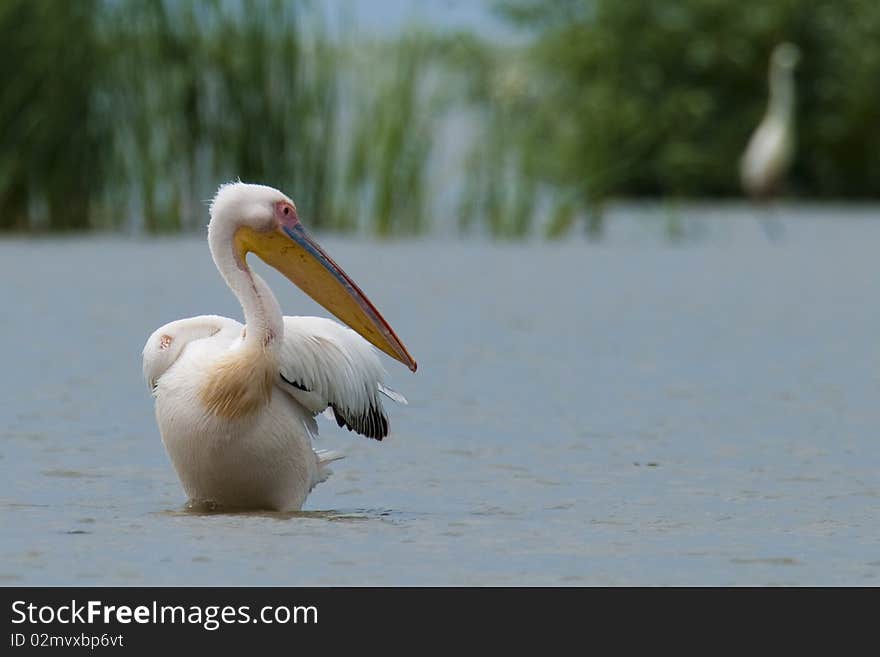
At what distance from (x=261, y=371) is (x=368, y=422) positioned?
49 centimetres

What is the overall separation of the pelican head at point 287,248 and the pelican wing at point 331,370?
2.2 inches

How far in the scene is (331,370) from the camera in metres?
5.10

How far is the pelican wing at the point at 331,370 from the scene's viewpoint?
508 centimetres

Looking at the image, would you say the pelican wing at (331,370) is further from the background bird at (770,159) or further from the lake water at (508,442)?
the background bird at (770,159)

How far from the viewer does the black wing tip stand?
527 centimetres

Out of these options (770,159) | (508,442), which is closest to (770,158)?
(770,159)

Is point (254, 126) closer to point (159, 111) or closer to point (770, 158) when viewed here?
point (159, 111)

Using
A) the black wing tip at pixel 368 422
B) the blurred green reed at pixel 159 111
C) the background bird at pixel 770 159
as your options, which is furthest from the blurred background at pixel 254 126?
the black wing tip at pixel 368 422

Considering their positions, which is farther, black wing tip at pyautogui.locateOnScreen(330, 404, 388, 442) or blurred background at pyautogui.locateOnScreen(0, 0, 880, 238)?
blurred background at pyautogui.locateOnScreen(0, 0, 880, 238)
